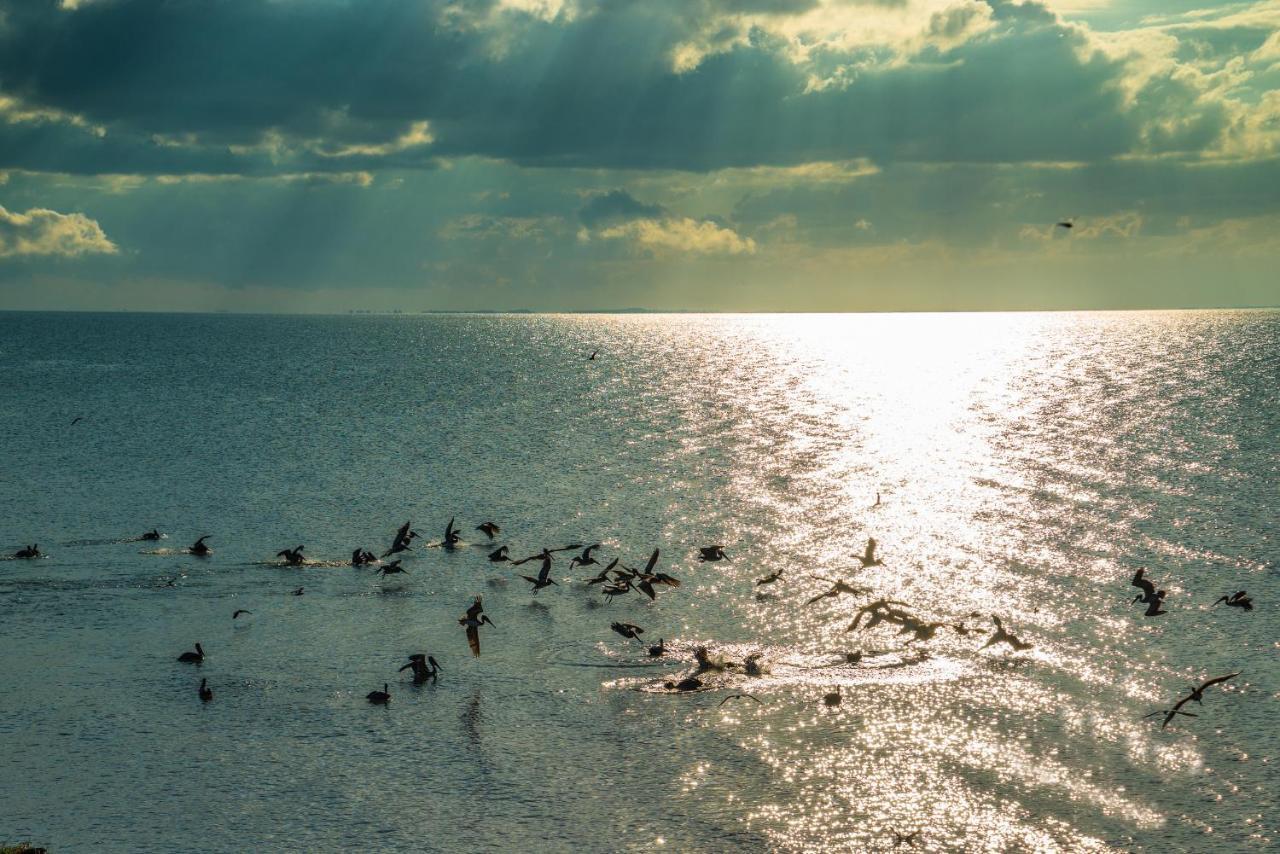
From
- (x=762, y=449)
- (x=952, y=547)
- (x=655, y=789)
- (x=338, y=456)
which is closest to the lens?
(x=655, y=789)

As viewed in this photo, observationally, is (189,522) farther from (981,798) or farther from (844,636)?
(981,798)

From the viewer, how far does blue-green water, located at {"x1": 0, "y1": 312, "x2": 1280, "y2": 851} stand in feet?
72.2

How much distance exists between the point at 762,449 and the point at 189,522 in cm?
4271

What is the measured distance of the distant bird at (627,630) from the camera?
32.3 meters

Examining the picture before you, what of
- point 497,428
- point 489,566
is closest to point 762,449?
point 497,428

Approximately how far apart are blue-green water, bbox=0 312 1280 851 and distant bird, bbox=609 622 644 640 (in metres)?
0.93

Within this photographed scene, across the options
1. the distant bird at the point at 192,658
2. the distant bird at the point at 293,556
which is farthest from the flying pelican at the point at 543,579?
the distant bird at the point at 192,658

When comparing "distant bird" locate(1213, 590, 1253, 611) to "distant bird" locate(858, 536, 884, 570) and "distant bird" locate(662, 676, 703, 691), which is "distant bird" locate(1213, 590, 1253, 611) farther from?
"distant bird" locate(662, 676, 703, 691)

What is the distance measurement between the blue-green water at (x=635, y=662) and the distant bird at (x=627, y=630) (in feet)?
3.06

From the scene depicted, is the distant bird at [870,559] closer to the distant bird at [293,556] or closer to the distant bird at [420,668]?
the distant bird at [420,668]

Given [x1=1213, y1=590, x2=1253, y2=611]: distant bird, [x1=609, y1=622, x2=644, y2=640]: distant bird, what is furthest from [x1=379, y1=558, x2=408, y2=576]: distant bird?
[x1=1213, y1=590, x2=1253, y2=611]: distant bird

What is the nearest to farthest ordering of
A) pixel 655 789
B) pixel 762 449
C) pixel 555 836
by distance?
pixel 555 836 < pixel 655 789 < pixel 762 449

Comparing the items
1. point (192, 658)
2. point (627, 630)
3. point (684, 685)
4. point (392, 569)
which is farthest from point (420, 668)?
point (392, 569)

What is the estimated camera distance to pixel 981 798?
2250cm
